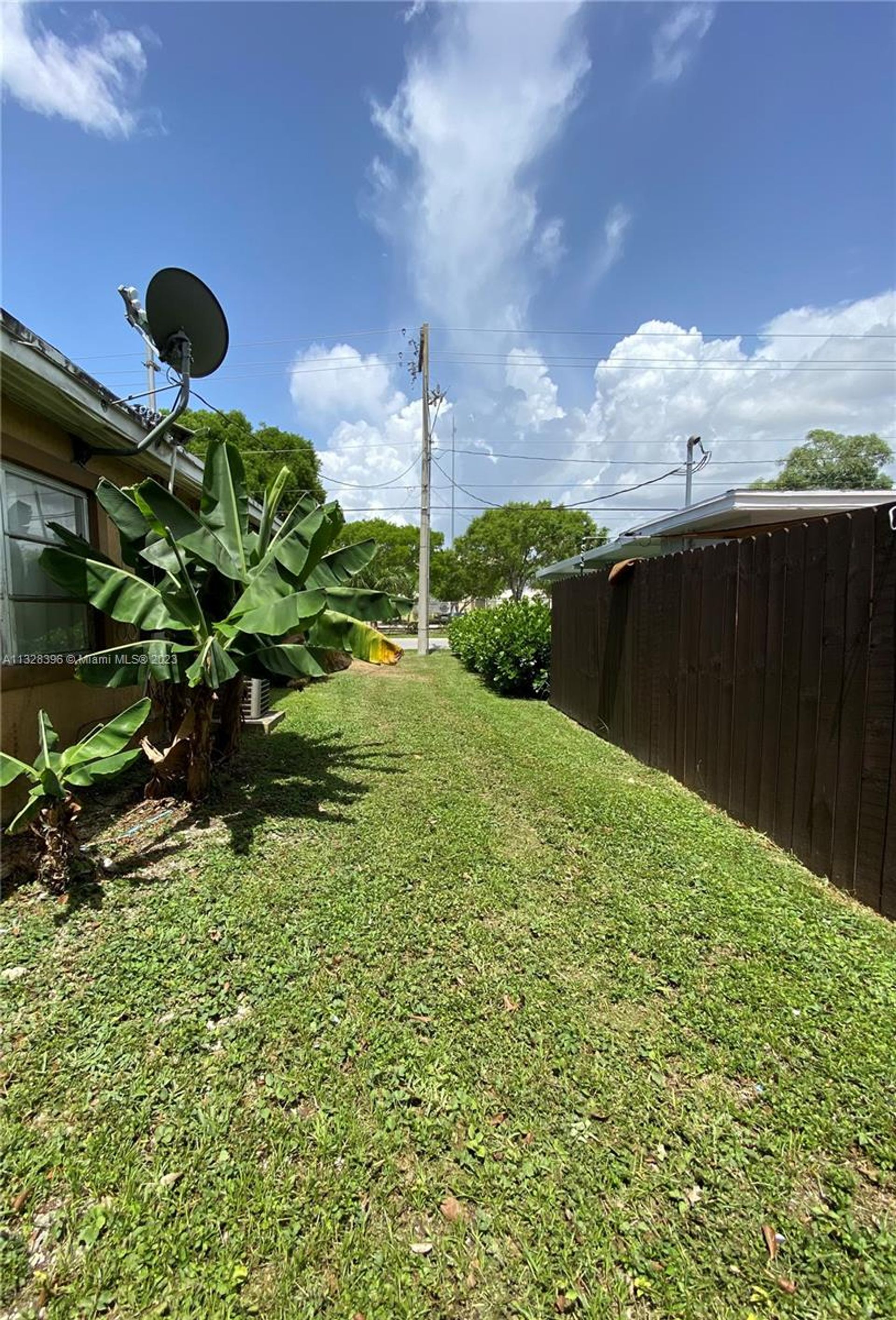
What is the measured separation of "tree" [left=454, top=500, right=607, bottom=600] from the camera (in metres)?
36.0

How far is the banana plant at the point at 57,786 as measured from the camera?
3102 millimetres

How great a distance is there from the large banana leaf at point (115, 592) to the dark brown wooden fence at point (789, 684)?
4.36 metres

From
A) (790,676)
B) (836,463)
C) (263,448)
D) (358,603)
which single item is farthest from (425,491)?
(836,463)

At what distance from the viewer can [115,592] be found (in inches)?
165

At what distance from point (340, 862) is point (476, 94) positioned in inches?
437

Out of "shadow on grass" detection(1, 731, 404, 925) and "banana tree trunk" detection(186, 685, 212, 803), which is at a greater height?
"banana tree trunk" detection(186, 685, 212, 803)

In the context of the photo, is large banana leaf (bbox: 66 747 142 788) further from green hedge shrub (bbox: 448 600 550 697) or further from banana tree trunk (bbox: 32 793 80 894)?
green hedge shrub (bbox: 448 600 550 697)

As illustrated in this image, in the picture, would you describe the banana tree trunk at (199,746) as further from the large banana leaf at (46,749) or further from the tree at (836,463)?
the tree at (836,463)

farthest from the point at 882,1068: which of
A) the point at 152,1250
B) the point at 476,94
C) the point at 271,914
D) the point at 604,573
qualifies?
the point at 476,94

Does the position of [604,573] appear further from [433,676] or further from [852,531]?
[433,676]

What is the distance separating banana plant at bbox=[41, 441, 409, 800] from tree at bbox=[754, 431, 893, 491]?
45114 millimetres

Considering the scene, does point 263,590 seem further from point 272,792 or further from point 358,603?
point 272,792

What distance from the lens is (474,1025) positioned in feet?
7.57

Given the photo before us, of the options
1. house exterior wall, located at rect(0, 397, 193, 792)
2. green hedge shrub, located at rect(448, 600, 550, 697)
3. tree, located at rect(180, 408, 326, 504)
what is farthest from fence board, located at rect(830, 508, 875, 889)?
tree, located at rect(180, 408, 326, 504)
